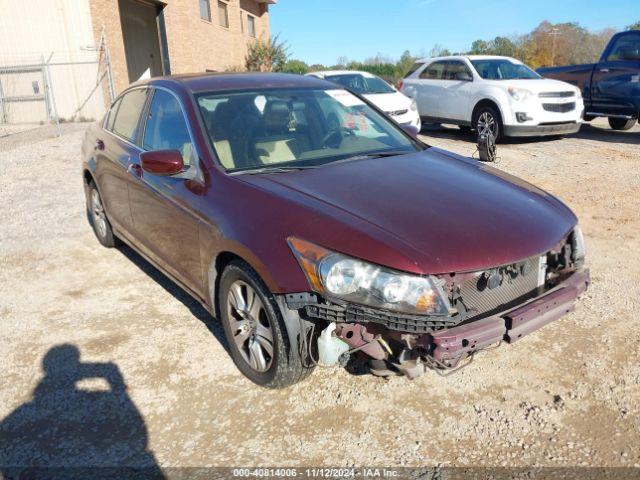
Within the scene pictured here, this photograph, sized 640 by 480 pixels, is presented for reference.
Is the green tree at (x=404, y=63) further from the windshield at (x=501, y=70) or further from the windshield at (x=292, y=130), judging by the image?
the windshield at (x=292, y=130)

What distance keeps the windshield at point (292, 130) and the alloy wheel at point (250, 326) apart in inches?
30.5

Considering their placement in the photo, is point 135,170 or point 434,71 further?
point 434,71

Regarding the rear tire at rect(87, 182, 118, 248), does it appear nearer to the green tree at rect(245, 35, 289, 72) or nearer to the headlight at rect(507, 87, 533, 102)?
the headlight at rect(507, 87, 533, 102)

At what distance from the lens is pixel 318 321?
8.73ft

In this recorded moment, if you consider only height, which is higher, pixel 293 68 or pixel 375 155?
pixel 293 68

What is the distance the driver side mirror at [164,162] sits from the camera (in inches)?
130

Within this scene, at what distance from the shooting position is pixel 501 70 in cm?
1159

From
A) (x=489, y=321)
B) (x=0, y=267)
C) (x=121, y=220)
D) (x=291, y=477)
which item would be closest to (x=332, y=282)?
(x=489, y=321)

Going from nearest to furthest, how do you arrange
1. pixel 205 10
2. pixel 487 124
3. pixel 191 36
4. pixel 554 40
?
pixel 487 124 < pixel 191 36 < pixel 205 10 < pixel 554 40

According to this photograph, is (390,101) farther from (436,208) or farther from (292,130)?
(436,208)

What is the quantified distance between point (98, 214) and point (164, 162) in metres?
2.63

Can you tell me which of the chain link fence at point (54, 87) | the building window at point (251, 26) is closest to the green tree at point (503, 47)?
the building window at point (251, 26)

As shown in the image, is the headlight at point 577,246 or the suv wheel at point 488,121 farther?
the suv wheel at point 488,121

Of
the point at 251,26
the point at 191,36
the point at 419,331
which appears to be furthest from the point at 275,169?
the point at 251,26
